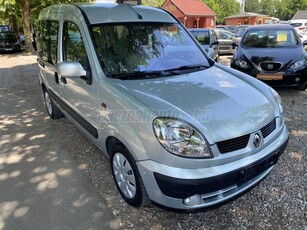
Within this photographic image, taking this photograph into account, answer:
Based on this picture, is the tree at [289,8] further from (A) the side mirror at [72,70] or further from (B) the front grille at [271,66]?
(A) the side mirror at [72,70]

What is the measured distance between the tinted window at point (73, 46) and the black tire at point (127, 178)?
1.08 metres

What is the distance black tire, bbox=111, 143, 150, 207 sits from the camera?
2632mm

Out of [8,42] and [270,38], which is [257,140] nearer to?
[270,38]

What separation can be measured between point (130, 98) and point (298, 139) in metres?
2.99

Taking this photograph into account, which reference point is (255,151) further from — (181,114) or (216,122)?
(181,114)

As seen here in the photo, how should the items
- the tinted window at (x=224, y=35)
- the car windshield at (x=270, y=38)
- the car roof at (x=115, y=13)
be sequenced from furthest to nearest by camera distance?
the tinted window at (x=224, y=35)
the car windshield at (x=270, y=38)
the car roof at (x=115, y=13)

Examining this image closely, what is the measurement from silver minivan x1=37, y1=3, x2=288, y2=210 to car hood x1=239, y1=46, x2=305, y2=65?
10.5 ft

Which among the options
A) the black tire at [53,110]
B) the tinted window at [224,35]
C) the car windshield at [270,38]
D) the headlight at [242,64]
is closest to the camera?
Answer: the black tire at [53,110]

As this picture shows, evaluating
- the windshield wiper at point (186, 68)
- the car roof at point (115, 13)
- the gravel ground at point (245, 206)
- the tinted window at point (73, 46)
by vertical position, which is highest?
the car roof at point (115, 13)

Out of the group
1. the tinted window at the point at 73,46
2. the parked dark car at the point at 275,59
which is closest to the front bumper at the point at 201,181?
the tinted window at the point at 73,46

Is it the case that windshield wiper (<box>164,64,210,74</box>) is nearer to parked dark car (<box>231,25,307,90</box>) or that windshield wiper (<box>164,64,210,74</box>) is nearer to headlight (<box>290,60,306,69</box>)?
parked dark car (<box>231,25,307,90</box>)

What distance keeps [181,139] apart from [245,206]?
1173 mm

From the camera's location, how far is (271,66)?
6.36m

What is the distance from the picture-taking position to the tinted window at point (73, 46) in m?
3.36
